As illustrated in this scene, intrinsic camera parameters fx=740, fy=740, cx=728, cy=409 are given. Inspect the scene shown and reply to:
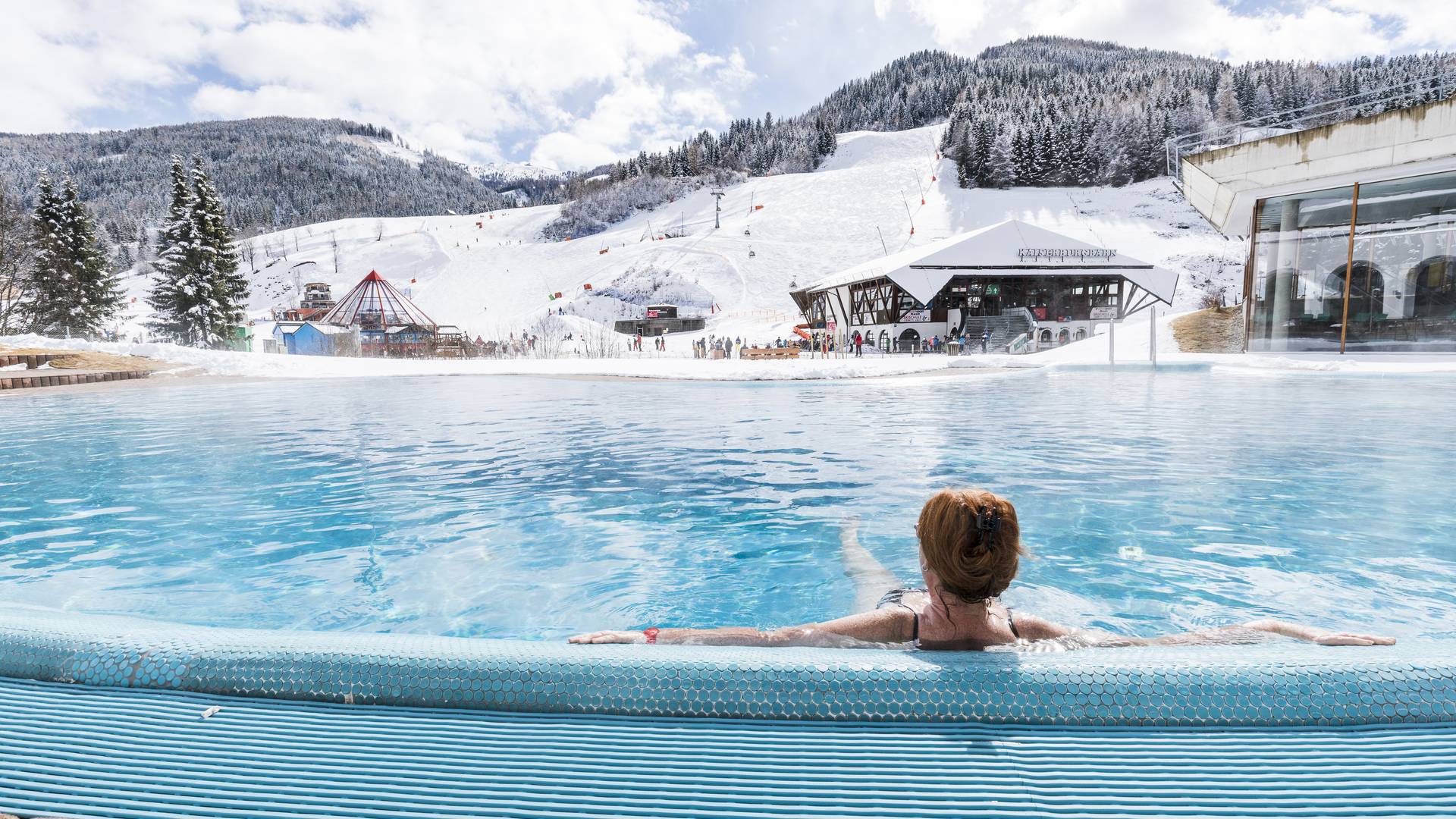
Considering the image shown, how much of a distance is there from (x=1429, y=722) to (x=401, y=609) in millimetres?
4632

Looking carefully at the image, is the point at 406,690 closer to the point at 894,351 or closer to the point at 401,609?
the point at 401,609

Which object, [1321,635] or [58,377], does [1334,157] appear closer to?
[1321,635]

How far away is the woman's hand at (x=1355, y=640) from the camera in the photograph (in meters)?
2.42

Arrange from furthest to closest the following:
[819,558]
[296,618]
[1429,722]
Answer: [819,558] < [296,618] < [1429,722]

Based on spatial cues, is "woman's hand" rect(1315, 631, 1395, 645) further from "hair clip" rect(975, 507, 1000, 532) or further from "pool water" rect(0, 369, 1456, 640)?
"pool water" rect(0, 369, 1456, 640)

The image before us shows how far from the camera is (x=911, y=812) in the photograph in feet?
5.87

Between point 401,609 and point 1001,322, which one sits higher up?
point 1001,322

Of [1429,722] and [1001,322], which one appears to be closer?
[1429,722]

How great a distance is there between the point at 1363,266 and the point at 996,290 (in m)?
19.1

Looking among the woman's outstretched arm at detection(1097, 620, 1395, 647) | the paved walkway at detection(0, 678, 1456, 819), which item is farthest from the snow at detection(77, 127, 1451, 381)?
the paved walkway at detection(0, 678, 1456, 819)

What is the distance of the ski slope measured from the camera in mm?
52312

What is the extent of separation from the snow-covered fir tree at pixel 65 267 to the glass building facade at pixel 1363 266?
4477 cm

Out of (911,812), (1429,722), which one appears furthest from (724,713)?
(1429,722)

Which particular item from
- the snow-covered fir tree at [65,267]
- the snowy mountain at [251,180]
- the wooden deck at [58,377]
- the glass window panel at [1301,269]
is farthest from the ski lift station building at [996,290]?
the snowy mountain at [251,180]
